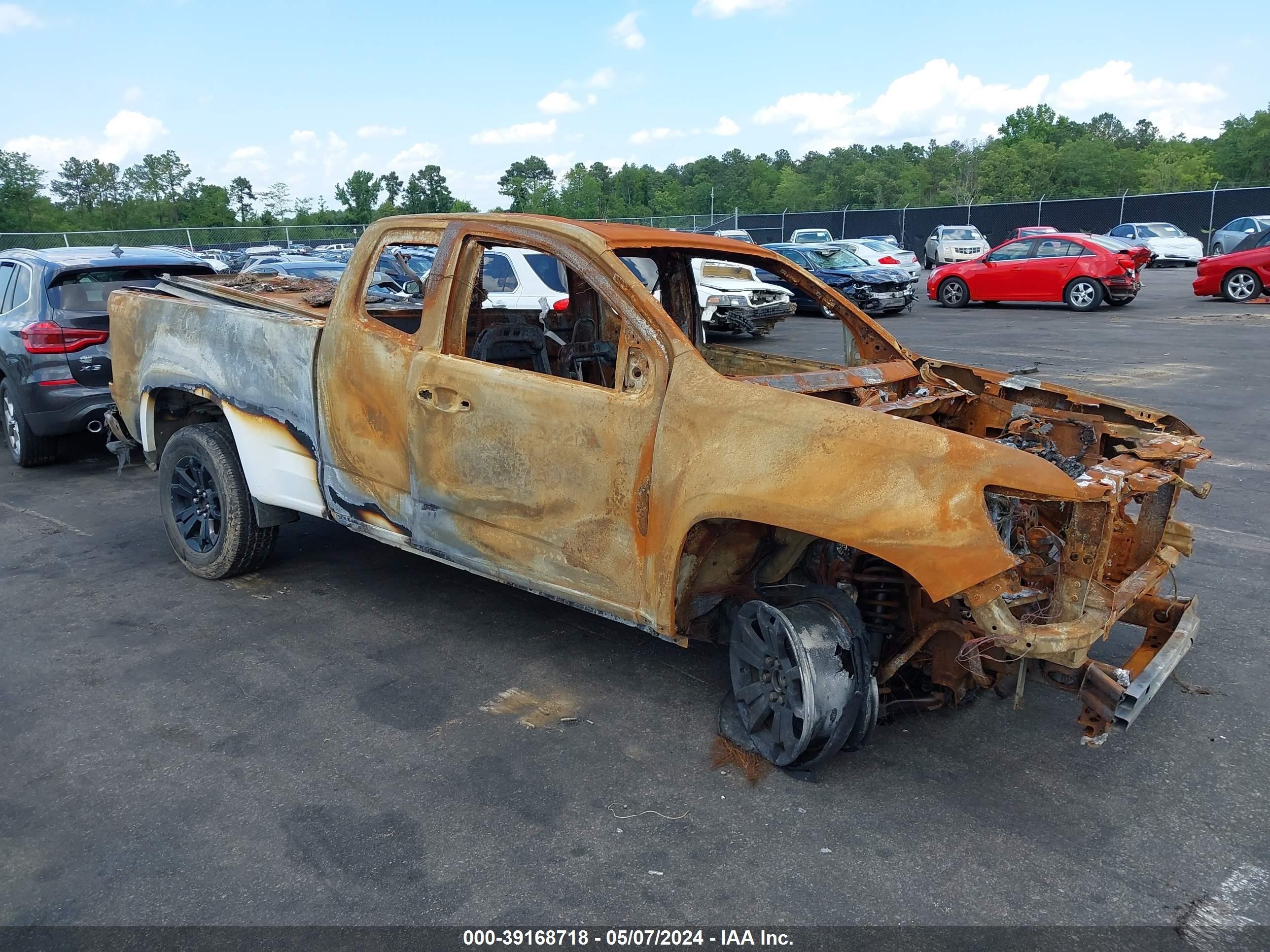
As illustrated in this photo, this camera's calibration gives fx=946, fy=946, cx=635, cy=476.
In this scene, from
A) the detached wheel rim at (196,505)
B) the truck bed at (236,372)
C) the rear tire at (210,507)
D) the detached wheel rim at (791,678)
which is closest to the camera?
the detached wheel rim at (791,678)

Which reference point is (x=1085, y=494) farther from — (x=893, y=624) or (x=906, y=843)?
(x=906, y=843)

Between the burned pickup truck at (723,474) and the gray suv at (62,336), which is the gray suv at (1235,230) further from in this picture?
the gray suv at (62,336)

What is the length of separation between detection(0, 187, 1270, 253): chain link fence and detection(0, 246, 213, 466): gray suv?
26.6 meters

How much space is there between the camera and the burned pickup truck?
117 inches

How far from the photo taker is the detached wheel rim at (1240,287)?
1900cm

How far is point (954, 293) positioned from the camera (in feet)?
69.9

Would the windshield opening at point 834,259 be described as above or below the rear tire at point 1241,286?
above

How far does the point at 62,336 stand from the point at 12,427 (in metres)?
1.21

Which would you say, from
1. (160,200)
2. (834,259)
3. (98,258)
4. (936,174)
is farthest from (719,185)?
(98,258)

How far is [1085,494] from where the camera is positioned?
288 cm

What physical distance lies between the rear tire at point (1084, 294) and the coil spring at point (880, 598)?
58.5ft

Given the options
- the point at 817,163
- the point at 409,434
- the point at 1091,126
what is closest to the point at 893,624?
the point at 409,434

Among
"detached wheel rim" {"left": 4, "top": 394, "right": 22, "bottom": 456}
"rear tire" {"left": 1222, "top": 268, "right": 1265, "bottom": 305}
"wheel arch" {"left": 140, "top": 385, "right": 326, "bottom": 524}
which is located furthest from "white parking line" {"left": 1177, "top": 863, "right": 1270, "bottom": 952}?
"rear tire" {"left": 1222, "top": 268, "right": 1265, "bottom": 305}

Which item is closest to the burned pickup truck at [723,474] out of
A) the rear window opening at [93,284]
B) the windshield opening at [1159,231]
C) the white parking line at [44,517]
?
the white parking line at [44,517]
